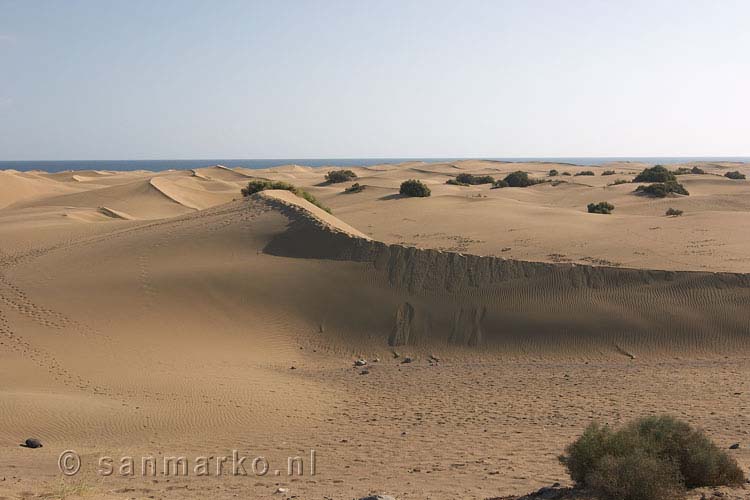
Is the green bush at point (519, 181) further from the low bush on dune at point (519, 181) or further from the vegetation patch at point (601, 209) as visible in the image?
the vegetation patch at point (601, 209)

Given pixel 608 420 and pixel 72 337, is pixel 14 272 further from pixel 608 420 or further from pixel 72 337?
pixel 608 420

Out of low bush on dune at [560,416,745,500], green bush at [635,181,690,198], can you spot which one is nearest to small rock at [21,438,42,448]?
low bush on dune at [560,416,745,500]

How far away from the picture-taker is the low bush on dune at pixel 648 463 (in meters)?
5.73

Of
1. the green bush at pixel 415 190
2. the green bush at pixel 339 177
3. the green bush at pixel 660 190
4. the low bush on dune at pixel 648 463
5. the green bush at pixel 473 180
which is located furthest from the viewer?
the green bush at pixel 339 177

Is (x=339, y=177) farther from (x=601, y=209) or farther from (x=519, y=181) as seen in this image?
(x=601, y=209)

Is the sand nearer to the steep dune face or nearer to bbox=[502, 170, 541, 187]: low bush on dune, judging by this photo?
the steep dune face

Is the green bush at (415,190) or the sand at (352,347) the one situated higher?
the green bush at (415,190)

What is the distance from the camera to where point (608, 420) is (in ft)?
30.6

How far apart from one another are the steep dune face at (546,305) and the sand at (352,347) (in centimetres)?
5

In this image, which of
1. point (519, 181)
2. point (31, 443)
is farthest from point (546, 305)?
point (519, 181)

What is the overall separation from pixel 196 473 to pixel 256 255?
10824mm

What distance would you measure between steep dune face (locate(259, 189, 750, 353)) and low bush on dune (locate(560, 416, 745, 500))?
733 centimetres

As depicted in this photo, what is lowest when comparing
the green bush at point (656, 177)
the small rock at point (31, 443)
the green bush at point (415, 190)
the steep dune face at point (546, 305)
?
the small rock at point (31, 443)

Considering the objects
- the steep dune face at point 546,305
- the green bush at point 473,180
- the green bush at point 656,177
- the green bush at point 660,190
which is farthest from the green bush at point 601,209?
the green bush at point 473,180
